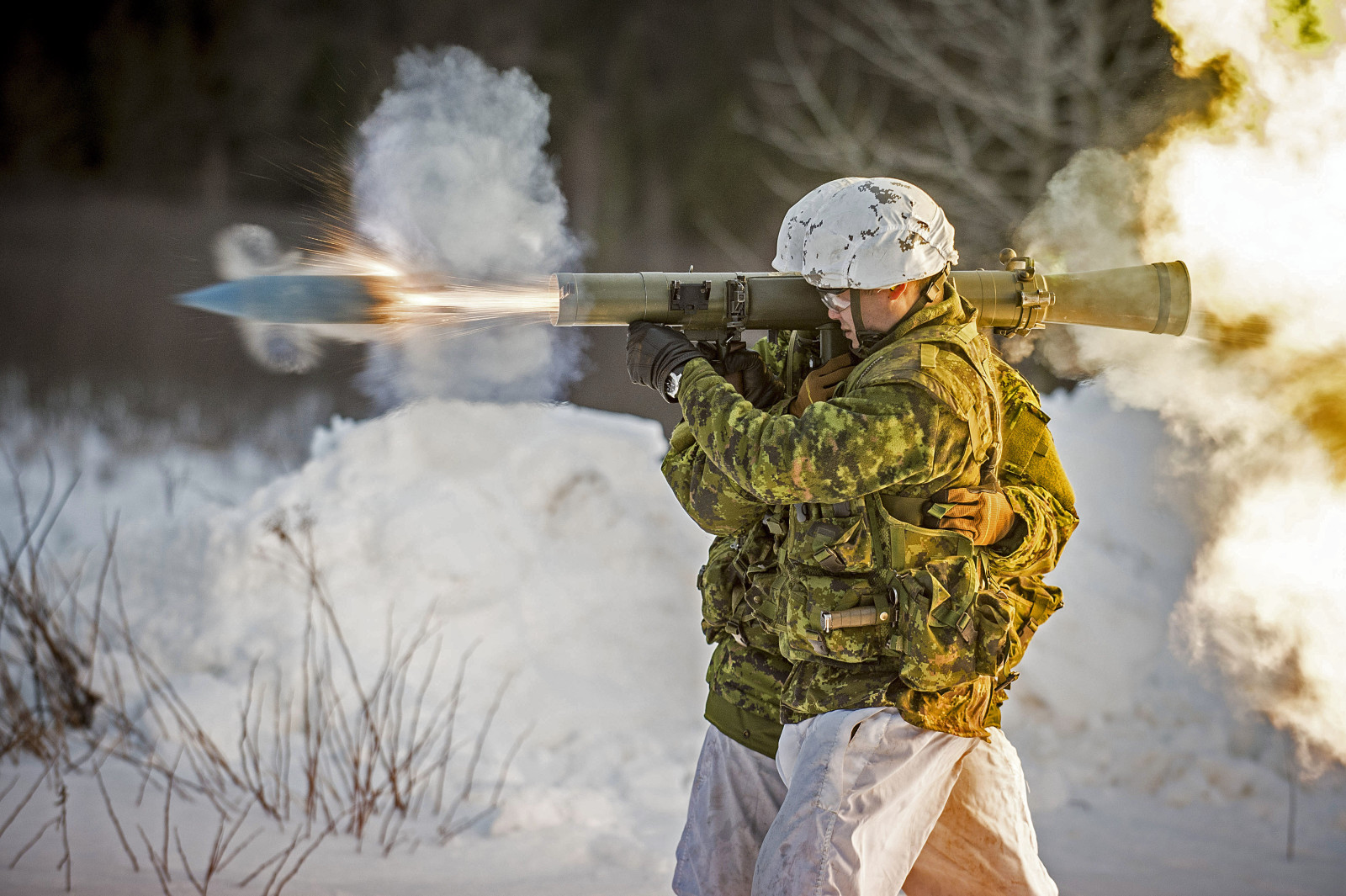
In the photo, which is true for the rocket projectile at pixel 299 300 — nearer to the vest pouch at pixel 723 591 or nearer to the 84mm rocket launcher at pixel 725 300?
the 84mm rocket launcher at pixel 725 300

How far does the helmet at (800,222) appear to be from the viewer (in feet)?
6.77

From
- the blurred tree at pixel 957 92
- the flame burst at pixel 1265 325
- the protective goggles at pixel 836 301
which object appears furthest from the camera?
the blurred tree at pixel 957 92

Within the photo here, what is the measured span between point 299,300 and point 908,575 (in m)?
1.66

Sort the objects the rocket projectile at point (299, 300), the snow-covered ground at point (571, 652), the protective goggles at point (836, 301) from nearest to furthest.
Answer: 1. the protective goggles at point (836, 301)
2. the rocket projectile at point (299, 300)
3. the snow-covered ground at point (571, 652)

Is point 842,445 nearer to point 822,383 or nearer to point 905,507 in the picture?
point 905,507

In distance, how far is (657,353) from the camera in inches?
86.8

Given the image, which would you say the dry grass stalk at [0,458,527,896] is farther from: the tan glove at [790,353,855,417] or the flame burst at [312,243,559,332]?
the tan glove at [790,353,855,417]

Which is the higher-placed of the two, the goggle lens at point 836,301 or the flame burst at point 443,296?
the flame burst at point 443,296

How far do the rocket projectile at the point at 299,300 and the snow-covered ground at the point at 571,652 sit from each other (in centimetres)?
167

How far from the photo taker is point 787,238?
6.96 ft

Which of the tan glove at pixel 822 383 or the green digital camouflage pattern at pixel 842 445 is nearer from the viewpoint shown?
the green digital camouflage pattern at pixel 842 445

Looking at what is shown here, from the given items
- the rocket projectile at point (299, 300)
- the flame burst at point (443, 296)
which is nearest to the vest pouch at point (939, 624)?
the flame burst at point (443, 296)

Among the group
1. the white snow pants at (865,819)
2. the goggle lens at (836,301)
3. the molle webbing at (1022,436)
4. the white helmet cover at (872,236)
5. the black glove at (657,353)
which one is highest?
the white helmet cover at (872,236)

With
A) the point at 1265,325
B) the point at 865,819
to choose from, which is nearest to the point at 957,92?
the point at 1265,325
